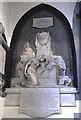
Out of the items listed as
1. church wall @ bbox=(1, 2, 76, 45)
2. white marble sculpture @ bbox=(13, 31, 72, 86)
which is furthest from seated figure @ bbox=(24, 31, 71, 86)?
church wall @ bbox=(1, 2, 76, 45)

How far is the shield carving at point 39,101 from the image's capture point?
9.18ft

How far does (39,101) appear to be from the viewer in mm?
2850

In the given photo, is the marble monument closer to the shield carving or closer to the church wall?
the shield carving

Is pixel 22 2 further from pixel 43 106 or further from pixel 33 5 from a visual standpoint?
pixel 43 106

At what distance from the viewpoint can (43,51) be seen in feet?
10.3

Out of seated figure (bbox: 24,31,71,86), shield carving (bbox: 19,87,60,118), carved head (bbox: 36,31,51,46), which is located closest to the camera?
shield carving (bbox: 19,87,60,118)

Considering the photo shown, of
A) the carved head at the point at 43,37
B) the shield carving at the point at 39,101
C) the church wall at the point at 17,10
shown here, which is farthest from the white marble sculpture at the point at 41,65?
the church wall at the point at 17,10

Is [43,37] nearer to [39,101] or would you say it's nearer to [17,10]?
[17,10]

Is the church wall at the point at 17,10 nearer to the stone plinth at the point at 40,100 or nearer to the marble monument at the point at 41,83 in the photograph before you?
the marble monument at the point at 41,83

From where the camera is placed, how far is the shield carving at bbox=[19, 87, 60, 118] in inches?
110

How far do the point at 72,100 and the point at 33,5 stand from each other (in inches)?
56.5

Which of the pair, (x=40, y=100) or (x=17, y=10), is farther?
(x=17, y=10)

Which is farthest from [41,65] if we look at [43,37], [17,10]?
[17,10]

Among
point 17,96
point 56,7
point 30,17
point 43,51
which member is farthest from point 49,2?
point 17,96
